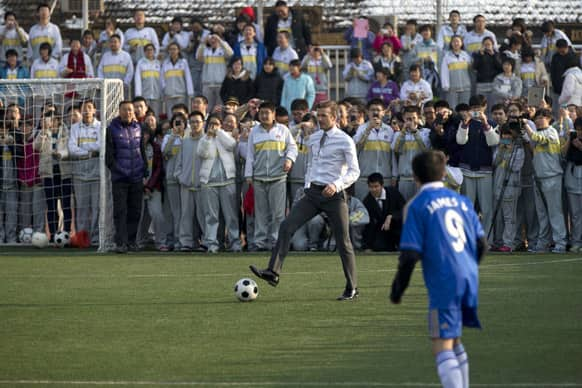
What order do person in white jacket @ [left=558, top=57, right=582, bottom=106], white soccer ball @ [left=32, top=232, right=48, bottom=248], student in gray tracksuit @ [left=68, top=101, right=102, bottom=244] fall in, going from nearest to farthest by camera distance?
white soccer ball @ [left=32, top=232, right=48, bottom=248], student in gray tracksuit @ [left=68, top=101, right=102, bottom=244], person in white jacket @ [left=558, top=57, right=582, bottom=106]

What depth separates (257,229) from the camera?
19.2 meters

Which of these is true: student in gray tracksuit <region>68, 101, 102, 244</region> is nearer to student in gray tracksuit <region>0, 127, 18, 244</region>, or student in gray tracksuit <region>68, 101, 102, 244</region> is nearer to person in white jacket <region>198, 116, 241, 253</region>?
student in gray tracksuit <region>0, 127, 18, 244</region>

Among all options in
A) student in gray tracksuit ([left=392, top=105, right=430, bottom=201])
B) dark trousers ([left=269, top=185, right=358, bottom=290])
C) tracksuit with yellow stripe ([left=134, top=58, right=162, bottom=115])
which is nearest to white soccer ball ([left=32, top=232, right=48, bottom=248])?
tracksuit with yellow stripe ([left=134, top=58, right=162, bottom=115])

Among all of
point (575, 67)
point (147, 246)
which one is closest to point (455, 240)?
point (147, 246)

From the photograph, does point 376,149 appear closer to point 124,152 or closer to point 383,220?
point 383,220

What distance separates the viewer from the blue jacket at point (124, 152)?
63.0 ft

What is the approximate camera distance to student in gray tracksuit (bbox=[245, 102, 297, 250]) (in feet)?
61.8

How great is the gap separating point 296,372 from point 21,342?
2854 mm

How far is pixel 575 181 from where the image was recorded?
61.0 ft

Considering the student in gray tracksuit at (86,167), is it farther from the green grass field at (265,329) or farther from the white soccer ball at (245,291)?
the white soccer ball at (245,291)

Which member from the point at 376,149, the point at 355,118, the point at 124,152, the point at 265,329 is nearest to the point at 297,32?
the point at 355,118

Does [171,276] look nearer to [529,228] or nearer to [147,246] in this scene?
[147,246]

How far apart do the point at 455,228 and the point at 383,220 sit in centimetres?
1132

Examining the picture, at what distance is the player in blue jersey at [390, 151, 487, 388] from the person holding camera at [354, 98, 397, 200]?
38.5 feet
